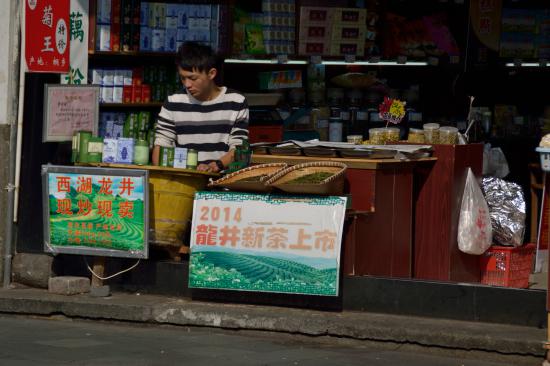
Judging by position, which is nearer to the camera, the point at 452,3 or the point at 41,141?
the point at 41,141

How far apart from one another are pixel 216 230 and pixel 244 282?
425 millimetres

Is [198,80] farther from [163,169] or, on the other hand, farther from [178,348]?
[178,348]

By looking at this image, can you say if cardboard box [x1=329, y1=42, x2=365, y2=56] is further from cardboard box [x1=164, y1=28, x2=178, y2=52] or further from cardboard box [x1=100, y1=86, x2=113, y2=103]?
cardboard box [x1=100, y1=86, x2=113, y2=103]

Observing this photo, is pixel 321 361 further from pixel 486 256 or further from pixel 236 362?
pixel 486 256

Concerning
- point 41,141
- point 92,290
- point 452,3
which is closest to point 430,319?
point 92,290

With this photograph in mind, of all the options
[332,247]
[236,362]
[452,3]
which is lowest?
[236,362]

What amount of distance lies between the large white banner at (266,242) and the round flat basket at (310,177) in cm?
8

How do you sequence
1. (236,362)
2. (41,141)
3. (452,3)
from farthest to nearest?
1. (452,3)
2. (41,141)
3. (236,362)

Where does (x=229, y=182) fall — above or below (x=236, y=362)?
above

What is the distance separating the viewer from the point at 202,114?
391 inches

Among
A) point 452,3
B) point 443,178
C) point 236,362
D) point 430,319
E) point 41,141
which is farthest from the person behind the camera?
point 452,3

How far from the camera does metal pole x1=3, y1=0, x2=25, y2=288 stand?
10.3 meters

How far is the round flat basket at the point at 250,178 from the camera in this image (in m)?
9.29

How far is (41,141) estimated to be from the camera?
1034 cm
